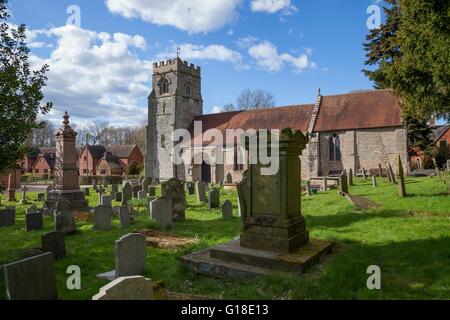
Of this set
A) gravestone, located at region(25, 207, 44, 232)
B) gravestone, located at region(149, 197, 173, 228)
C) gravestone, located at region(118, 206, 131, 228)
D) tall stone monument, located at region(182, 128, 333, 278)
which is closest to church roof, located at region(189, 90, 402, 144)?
gravestone, located at region(149, 197, 173, 228)

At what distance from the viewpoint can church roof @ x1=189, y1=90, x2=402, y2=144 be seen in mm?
25344

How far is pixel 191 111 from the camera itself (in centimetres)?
3669

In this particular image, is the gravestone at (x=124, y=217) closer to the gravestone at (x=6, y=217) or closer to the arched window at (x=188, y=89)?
the gravestone at (x=6, y=217)

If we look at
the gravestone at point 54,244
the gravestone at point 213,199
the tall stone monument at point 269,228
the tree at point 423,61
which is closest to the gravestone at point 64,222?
the gravestone at point 54,244

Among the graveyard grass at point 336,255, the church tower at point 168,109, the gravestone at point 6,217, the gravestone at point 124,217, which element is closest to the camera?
the graveyard grass at point 336,255

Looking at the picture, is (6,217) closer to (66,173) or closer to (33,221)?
(33,221)

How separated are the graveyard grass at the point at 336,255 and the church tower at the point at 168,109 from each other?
25.2 metres

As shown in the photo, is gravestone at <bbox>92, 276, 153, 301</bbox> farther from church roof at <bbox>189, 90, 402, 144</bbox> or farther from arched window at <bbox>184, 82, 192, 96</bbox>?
arched window at <bbox>184, 82, 192, 96</bbox>

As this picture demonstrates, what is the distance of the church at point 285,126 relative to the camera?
25.2 m

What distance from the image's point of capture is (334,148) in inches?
1056

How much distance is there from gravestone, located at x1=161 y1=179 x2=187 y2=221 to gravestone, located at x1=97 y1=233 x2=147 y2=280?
14.9ft

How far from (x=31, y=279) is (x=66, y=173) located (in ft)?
36.5

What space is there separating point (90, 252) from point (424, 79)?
10.2 m
